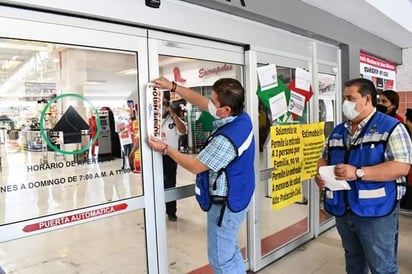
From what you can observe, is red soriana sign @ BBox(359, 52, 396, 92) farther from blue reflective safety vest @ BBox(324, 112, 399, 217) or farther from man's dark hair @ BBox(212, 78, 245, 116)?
man's dark hair @ BBox(212, 78, 245, 116)

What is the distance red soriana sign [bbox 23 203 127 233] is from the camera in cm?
184

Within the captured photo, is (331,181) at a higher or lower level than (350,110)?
lower

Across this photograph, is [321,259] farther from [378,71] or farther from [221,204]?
[378,71]

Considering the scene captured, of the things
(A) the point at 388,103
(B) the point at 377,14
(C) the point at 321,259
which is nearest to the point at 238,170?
(C) the point at 321,259

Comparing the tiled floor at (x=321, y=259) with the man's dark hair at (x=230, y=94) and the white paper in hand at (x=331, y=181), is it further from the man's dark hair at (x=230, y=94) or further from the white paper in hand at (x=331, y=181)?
the man's dark hair at (x=230, y=94)

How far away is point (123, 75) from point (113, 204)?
84cm

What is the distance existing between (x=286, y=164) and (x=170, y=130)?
135cm

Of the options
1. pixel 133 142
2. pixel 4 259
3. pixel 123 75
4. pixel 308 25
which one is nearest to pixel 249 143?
pixel 133 142

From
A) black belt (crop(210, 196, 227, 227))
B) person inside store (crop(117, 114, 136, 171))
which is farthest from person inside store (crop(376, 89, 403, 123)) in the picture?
person inside store (crop(117, 114, 136, 171))

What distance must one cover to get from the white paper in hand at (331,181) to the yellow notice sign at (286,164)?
40.4 inches

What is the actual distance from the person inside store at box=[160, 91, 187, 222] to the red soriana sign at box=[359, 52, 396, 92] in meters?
3.32

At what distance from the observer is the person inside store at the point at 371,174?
1948 millimetres

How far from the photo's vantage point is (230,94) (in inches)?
82.7

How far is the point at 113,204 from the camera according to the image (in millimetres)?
Result: 2152
